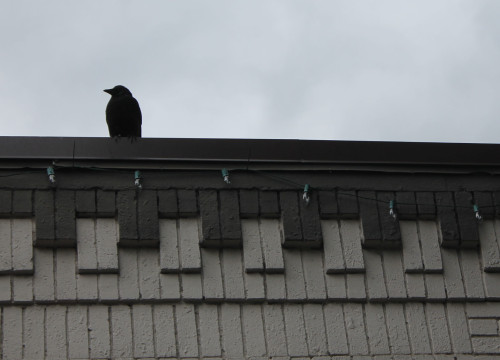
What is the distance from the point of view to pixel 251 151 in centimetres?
595

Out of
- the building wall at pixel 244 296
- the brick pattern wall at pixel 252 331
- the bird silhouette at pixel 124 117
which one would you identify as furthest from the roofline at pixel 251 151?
the bird silhouette at pixel 124 117

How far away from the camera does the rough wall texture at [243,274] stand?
535 cm

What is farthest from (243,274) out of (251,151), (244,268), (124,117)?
(124,117)

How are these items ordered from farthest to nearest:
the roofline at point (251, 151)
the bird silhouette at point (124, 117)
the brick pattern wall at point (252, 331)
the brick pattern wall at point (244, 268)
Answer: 1. the bird silhouette at point (124, 117)
2. the roofline at point (251, 151)
3. the brick pattern wall at point (244, 268)
4. the brick pattern wall at point (252, 331)

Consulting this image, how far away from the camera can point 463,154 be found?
6.19 metres

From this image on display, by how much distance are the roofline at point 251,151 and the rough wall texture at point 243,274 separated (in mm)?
167

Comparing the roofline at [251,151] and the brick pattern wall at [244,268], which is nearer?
the brick pattern wall at [244,268]

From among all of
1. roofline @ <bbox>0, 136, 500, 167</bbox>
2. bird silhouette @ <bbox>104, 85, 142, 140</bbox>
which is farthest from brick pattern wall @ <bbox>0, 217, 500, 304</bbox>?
bird silhouette @ <bbox>104, 85, 142, 140</bbox>

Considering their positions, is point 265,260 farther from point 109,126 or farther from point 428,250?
point 109,126

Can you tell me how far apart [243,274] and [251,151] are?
0.74 metres

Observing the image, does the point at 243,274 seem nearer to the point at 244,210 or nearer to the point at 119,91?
the point at 244,210

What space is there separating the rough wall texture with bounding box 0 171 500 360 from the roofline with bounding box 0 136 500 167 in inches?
6.6

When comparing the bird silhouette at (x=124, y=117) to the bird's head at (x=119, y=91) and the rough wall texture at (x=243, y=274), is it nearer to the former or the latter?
the bird's head at (x=119, y=91)

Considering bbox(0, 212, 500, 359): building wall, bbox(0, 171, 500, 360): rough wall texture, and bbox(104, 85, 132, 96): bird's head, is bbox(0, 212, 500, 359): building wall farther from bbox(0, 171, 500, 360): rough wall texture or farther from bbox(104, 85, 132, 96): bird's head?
bbox(104, 85, 132, 96): bird's head
